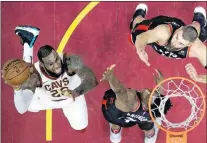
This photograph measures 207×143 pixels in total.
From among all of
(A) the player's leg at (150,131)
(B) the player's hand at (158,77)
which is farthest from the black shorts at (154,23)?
(A) the player's leg at (150,131)

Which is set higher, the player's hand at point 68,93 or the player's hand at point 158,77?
the player's hand at point 158,77

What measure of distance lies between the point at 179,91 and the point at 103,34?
0.95 metres

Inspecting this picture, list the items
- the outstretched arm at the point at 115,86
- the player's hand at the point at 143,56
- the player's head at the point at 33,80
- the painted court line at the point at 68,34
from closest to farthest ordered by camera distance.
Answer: the outstretched arm at the point at 115,86, the player's head at the point at 33,80, the player's hand at the point at 143,56, the painted court line at the point at 68,34

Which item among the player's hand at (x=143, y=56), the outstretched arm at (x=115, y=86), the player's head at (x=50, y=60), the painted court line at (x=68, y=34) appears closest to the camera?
the outstretched arm at (x=115, y=86)

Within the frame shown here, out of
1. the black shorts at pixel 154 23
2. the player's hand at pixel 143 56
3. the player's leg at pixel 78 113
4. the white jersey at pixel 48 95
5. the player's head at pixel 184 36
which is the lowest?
the player's leg at pixel 78 113

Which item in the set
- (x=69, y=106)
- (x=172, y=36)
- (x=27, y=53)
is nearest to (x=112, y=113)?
(x=69, y=106)

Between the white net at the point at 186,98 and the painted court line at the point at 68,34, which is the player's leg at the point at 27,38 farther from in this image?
the white net at the point at 186,98

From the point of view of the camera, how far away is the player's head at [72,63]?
12.0 feet

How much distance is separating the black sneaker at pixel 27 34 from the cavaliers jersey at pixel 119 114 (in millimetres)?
883

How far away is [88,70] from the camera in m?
3.83

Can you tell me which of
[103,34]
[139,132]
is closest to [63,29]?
[103,34]

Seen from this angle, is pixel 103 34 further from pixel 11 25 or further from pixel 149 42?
pixel 11 25

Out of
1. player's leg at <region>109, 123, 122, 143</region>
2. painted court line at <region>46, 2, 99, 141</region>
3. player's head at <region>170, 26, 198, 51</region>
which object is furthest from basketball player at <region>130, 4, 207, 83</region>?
player's leg at <region>109, 123, 122, 143</region>

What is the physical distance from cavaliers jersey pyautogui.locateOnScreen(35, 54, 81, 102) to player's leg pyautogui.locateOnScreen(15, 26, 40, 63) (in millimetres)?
165
